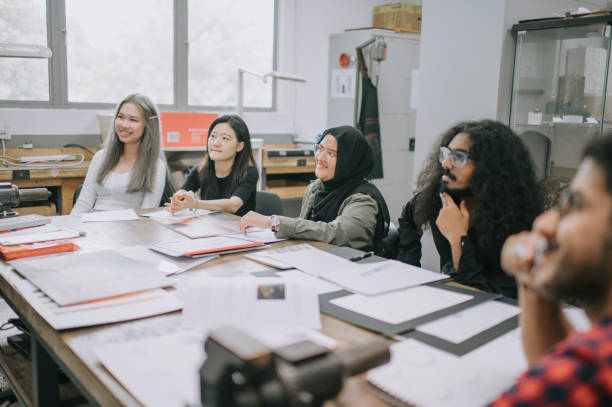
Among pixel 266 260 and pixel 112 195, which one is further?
pixel 112 195

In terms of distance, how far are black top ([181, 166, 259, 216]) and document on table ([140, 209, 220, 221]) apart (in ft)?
0.69

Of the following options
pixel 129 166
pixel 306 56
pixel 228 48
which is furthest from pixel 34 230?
pixel 306 56

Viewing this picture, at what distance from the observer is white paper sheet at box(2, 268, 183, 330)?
1.10 m

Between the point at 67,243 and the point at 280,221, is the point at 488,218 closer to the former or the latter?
the point at 280,221

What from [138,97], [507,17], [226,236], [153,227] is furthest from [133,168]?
[507,17]

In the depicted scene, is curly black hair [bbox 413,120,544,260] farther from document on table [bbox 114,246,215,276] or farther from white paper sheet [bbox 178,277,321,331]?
document on table [bbox 114,246,215,276]

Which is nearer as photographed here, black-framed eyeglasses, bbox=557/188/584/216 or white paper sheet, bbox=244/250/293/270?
black-framed eyeglasses, bbox=557/188/584/216

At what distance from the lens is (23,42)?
12.7ft

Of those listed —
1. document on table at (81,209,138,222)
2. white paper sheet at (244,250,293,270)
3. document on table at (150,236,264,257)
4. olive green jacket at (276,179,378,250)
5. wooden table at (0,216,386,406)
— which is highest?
olive green jacket at (276,179,378,250)

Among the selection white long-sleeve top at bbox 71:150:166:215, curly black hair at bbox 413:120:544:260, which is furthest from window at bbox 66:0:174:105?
curly black hair at bbox 413:120:544:260

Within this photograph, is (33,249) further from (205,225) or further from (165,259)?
(205,225)

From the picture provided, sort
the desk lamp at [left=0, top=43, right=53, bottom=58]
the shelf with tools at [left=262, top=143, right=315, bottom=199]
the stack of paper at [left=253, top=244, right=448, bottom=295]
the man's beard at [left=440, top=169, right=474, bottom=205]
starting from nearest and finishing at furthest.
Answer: the stack of paper at [left=253, top=244, right=448, bottom=295] → the man's beard at [left=440, top=169, right=474, bottom=205] → the desk lamp at [left=0, top=43, right=53, bottom=58] → the shelf with tools at [left=262, top=143, right=315, bottom=199]

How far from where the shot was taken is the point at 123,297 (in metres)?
1.25

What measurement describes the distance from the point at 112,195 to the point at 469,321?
2173mm
